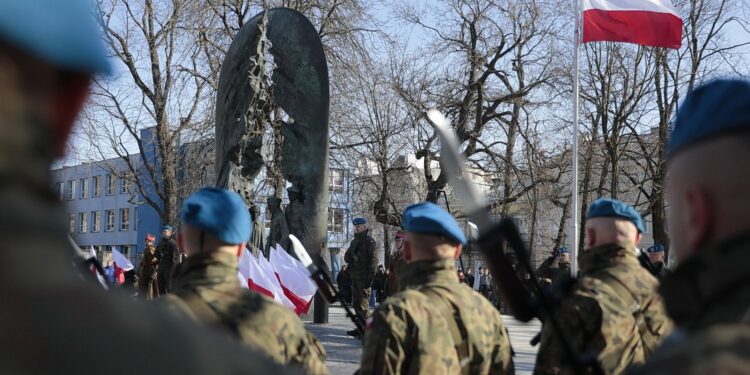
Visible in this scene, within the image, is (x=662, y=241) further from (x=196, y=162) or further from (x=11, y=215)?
(x=11, y=215)

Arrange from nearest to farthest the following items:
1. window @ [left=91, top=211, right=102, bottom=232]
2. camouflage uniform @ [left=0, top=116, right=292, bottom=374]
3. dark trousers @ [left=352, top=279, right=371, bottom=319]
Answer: camouflage uniform @ [left=0, top=116, right=292, bottom=374] → dark trousers @ [left=352, top=279, right=371, bottom=319] → window @ [left=91, top=211, right=102, bottom=232]

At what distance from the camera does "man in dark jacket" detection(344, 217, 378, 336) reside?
1612 cm

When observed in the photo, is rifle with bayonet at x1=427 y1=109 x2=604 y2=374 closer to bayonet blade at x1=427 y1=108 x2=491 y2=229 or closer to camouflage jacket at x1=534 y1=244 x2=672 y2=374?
bayonet blade at x1=427 y1=108 x2=491 y2=229

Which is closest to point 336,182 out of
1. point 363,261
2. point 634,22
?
point 363,261

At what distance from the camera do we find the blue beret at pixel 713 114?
1.62 meters

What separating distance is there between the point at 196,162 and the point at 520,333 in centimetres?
1332

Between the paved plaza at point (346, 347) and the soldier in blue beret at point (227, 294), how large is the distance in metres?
7.17

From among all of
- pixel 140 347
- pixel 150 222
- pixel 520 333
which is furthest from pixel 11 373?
pixel 150 222

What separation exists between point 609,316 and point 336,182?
31.5 metres

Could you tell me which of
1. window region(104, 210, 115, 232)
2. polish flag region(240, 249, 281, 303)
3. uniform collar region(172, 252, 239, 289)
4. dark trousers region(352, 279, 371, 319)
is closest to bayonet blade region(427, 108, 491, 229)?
uniform collar region(172, 252, 239, 289)

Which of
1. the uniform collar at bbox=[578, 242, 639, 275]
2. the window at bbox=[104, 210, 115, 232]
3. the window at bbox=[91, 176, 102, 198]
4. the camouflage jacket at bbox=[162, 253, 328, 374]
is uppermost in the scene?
the window at bbox=[91, 176, 102, 198]

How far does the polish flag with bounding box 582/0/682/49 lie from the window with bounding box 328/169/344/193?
43.2ft

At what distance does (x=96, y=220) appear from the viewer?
75875 millimetres

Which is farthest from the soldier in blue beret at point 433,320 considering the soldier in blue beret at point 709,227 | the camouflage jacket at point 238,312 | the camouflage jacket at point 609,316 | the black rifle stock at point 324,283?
the soldier in blue beret at point 709,227
